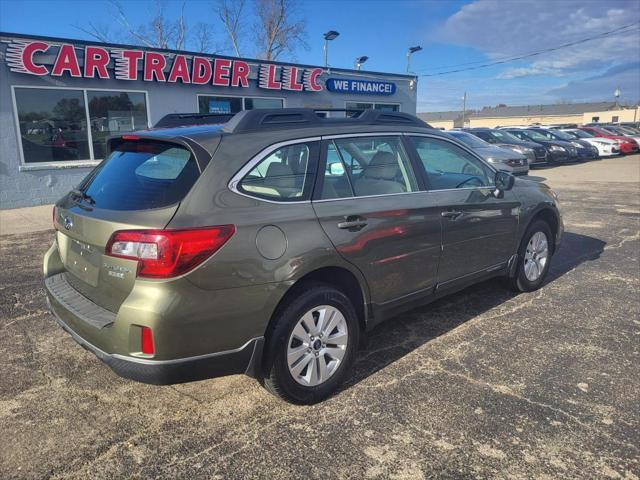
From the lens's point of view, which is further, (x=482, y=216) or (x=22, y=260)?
(x=22, y=260)

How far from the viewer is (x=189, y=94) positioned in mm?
13320

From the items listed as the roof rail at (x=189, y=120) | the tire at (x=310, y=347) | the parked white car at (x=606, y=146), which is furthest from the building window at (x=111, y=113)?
the parked white car at (x=606, y=146)

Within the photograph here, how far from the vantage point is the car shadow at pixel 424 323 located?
3.66 metres

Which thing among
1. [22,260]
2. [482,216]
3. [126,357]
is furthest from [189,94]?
[126,357]

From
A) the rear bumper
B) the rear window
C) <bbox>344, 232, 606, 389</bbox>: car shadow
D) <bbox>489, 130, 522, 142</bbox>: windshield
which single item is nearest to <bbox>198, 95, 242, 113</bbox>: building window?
<bbox>489, 130, 522, 142</bbox>: windshield

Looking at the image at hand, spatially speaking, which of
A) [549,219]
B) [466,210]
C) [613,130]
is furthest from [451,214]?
[613,130]

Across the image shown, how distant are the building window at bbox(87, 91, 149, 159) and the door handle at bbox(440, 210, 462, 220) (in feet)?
32.9

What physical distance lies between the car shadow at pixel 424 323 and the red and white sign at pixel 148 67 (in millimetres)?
10196

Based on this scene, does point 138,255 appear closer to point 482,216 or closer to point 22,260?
point 482,216

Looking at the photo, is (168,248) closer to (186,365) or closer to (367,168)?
(186,365)

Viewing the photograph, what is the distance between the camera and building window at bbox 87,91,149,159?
11805 millimetres

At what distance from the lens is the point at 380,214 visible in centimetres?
329

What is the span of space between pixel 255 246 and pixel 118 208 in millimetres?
800

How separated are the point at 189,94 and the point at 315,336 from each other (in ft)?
38.8
